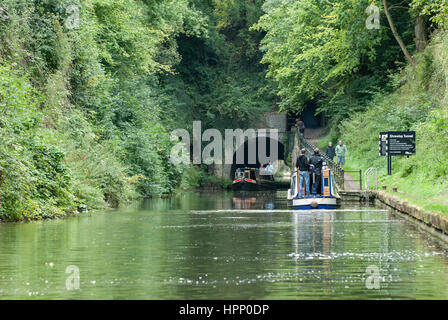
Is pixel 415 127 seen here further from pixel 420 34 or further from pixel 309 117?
pixel 309 117

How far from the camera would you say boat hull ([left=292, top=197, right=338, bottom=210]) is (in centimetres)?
2720

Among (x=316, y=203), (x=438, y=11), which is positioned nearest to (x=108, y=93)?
(x=316, y=203)

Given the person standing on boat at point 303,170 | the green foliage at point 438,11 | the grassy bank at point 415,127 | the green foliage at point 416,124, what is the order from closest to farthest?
the green foliage at point 438,11
the grassy bank at point 415,127
the green foliage at point 416,124
the person standing on boat at point 303,170

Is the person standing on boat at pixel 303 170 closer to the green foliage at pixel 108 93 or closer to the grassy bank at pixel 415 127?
the grassy bank at pixel 415 127

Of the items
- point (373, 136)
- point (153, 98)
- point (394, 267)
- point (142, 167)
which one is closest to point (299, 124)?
point (153, 98)

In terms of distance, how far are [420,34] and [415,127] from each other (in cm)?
933

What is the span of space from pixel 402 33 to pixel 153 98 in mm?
15526

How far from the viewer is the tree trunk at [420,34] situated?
42.9m

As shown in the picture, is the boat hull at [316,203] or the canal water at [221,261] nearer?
the canal water at [221,261]

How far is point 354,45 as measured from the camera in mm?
46062

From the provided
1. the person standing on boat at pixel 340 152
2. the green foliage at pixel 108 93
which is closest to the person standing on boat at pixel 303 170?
the green foliage at pixel 108 93

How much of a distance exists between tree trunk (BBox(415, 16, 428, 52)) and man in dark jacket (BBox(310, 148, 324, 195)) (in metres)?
17.4

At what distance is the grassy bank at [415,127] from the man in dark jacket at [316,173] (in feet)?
9.02

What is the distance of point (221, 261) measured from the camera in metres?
12.0
